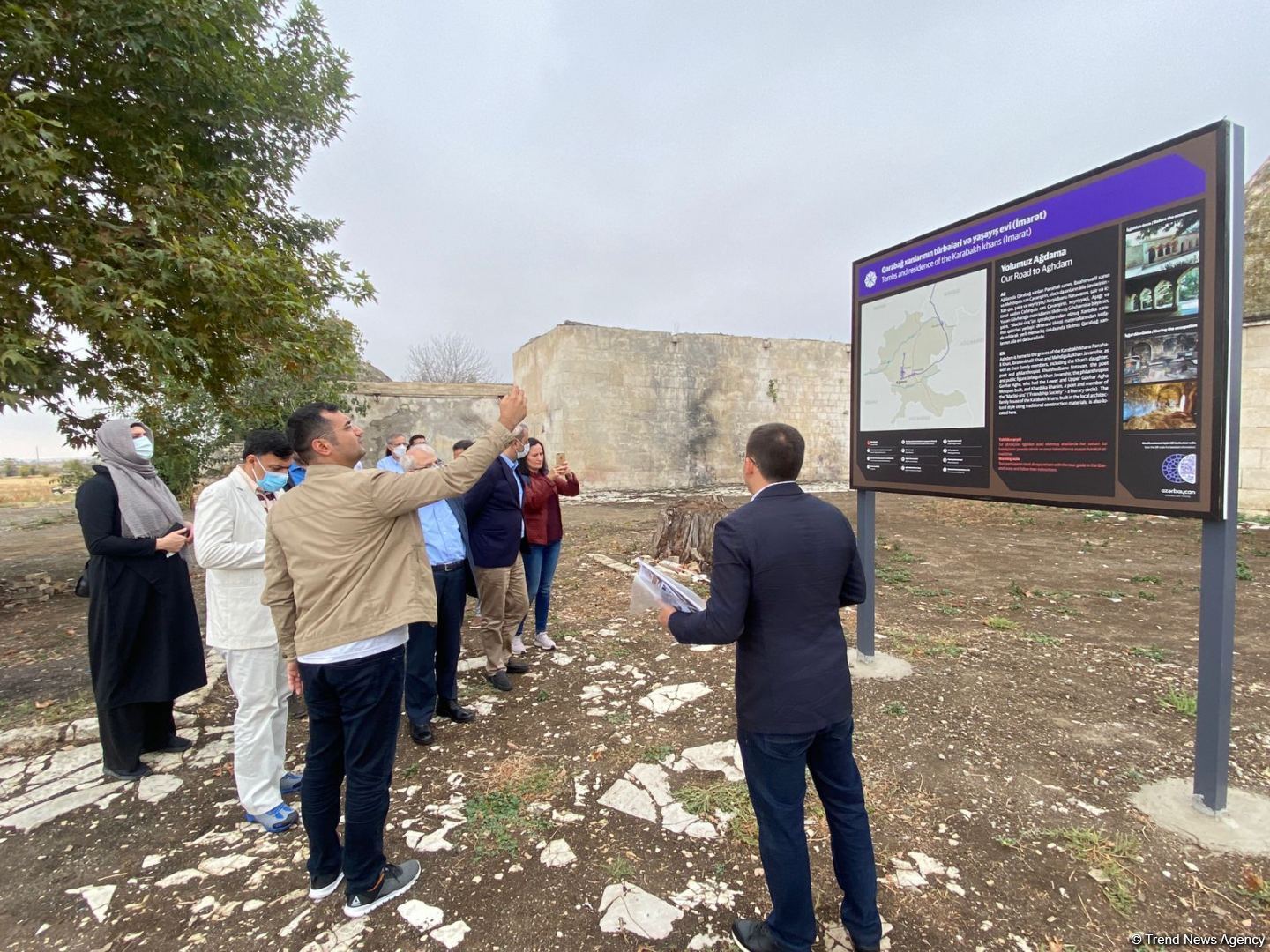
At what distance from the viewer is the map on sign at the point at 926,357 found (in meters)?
3.70

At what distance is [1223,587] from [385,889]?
3.81 meters

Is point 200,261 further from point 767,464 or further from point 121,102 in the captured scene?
point 767,464

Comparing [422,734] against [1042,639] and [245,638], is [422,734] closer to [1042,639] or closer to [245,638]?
[245,638]

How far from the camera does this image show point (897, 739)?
3465mm

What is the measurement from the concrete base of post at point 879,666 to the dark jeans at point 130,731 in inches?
173

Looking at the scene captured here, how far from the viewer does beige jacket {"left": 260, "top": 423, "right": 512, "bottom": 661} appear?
2.16 metres

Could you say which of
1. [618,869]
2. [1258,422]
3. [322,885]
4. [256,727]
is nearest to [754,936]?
[618,869]

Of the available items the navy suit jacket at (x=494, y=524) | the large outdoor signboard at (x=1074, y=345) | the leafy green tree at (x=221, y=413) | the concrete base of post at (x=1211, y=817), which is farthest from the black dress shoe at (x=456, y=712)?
the leafy green tree at (x=221, y=413)

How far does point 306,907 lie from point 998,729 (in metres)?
3.69

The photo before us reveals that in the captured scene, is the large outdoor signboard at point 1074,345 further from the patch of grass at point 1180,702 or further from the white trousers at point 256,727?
the white trousers at point 256,727

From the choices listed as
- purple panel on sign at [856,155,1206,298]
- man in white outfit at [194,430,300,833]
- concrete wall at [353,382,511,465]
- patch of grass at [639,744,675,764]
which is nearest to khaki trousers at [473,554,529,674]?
patch of grass at [639,744,675,764]

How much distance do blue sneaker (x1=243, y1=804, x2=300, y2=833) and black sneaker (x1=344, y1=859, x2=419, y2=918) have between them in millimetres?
671

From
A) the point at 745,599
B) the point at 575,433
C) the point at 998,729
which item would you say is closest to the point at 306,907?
the point at 745,599

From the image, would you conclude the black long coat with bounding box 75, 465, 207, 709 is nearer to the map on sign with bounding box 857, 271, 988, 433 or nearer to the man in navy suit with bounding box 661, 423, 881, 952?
the man in navy suit with bounding box 661, 423, 881, 952
